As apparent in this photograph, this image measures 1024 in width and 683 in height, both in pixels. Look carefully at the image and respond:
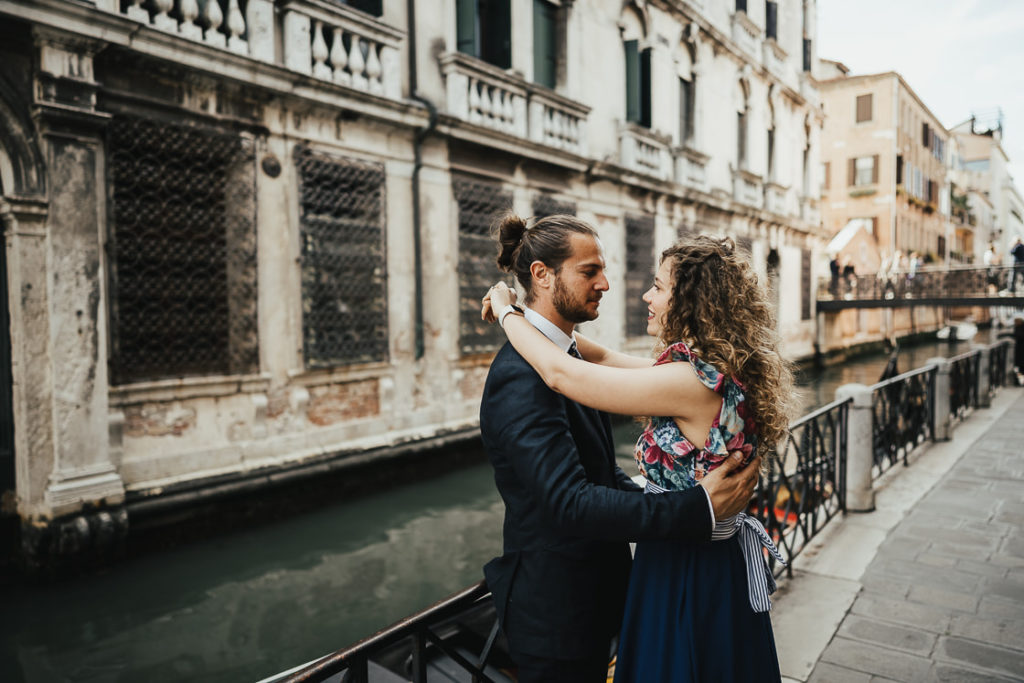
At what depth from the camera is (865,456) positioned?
509 cm

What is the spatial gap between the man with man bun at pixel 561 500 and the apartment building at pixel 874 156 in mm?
29947

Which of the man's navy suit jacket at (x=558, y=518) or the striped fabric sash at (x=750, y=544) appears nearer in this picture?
the man's navy suit jacket at (x=558, y=518)

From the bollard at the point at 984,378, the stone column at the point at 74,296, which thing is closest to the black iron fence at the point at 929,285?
the bollard at the point at 984,378

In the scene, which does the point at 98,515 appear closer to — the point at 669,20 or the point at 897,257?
the point at 669,20

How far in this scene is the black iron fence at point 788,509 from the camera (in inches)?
68.5

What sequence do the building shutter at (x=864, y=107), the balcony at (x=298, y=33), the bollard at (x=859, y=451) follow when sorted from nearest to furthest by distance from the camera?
the bollard at (x=859, y=451) < the balcony at (x=298, y=33) < the building shutter at (x=864, y=107)

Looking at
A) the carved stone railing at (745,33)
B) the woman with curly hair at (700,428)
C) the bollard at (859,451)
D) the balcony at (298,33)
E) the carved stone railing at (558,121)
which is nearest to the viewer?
the woman with curly hair at (700,428)

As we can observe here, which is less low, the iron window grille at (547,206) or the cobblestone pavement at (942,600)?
the iron window grille at (547,206)

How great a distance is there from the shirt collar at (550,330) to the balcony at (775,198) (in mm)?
17932

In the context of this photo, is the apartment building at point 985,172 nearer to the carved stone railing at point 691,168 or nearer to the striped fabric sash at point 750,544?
the carved stone railing at point 691,168

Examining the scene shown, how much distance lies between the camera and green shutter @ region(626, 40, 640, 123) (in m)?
12.4

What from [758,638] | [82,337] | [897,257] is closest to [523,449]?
[758,638]

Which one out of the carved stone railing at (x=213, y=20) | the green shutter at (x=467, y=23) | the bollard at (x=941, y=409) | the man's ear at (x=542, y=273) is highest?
the green shutter at (x=467, y=23)

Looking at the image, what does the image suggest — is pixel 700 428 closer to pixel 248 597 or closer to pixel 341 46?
pixel 248 597
